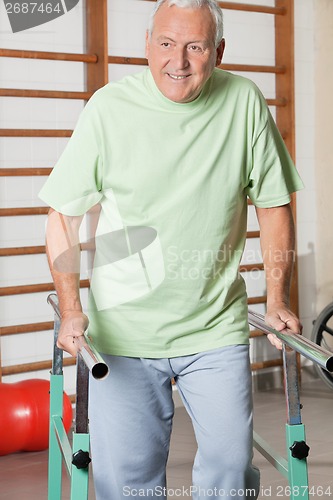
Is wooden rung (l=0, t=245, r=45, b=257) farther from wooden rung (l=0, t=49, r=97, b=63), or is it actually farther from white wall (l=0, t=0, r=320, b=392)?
wooden rung (l=0, t=49, r=97, b=63)

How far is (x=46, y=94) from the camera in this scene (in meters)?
4.55

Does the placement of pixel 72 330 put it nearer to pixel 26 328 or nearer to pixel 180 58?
pixel 180 58

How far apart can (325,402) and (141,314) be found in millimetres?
3315

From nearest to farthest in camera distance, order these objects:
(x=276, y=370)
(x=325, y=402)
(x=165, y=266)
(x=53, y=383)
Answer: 1. (x=165, y=266)
2. (x=53, y=383)
3. (x=325, y=402)
4. (x=276, y=370)

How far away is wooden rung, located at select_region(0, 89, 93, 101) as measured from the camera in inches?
174

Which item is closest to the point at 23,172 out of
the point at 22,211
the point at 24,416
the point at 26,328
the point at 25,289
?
the point at 22,211

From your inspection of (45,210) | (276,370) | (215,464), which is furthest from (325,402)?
(215,464)

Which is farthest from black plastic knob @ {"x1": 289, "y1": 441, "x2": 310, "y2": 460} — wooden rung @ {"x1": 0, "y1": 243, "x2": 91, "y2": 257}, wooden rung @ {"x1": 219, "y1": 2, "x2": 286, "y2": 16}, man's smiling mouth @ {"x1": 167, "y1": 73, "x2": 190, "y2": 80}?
wooden rung @ {"x1": 219, "y1": 2, "x2": 286, "y2": 16}

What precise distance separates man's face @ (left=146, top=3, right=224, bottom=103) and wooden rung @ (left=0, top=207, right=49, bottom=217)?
103 inches

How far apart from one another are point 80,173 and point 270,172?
1.43 ft

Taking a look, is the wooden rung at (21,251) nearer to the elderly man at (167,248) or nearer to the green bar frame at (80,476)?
the elderly man at (167,248)

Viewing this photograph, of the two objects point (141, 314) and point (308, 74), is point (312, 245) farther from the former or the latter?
point (141, 314)

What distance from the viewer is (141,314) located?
6.66ft

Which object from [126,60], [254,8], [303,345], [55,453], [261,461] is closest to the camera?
[303,345]
